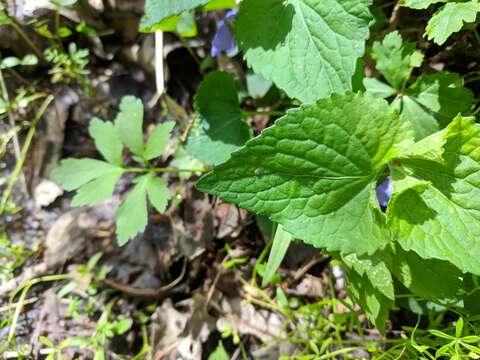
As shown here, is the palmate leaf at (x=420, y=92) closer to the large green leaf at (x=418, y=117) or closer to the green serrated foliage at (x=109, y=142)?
the large green leaf at (x=418, y=117)

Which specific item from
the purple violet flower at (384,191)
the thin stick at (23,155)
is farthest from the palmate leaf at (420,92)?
the thin stick at (23,155)

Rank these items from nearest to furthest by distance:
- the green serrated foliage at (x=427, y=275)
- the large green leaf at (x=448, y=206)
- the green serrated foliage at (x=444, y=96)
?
the large green leaf at (x=448, y=206), the green serrated foliage at (x=427, y=275), the green serrated foliage at (x=444, y=96)

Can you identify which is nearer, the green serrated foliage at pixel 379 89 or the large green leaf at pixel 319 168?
the large green leaf at pixel 319 168

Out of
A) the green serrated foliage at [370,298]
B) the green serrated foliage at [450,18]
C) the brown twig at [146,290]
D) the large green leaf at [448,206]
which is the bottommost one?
the brown twig at [146,290]

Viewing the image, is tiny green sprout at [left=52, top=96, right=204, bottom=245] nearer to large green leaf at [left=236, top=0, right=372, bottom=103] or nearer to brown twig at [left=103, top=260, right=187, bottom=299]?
A: brown twig at [left=103, top=260, right=187, bottom=299]

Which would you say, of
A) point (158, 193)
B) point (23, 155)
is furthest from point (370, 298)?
point (23, 155)

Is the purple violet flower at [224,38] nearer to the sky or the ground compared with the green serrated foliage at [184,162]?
nearer to the sky

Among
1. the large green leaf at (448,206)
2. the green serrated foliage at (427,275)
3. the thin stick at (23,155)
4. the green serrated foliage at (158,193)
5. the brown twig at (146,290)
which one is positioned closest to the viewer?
the large green leaf at (448,206)

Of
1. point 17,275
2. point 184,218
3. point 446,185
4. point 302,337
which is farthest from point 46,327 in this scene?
point 446,185
